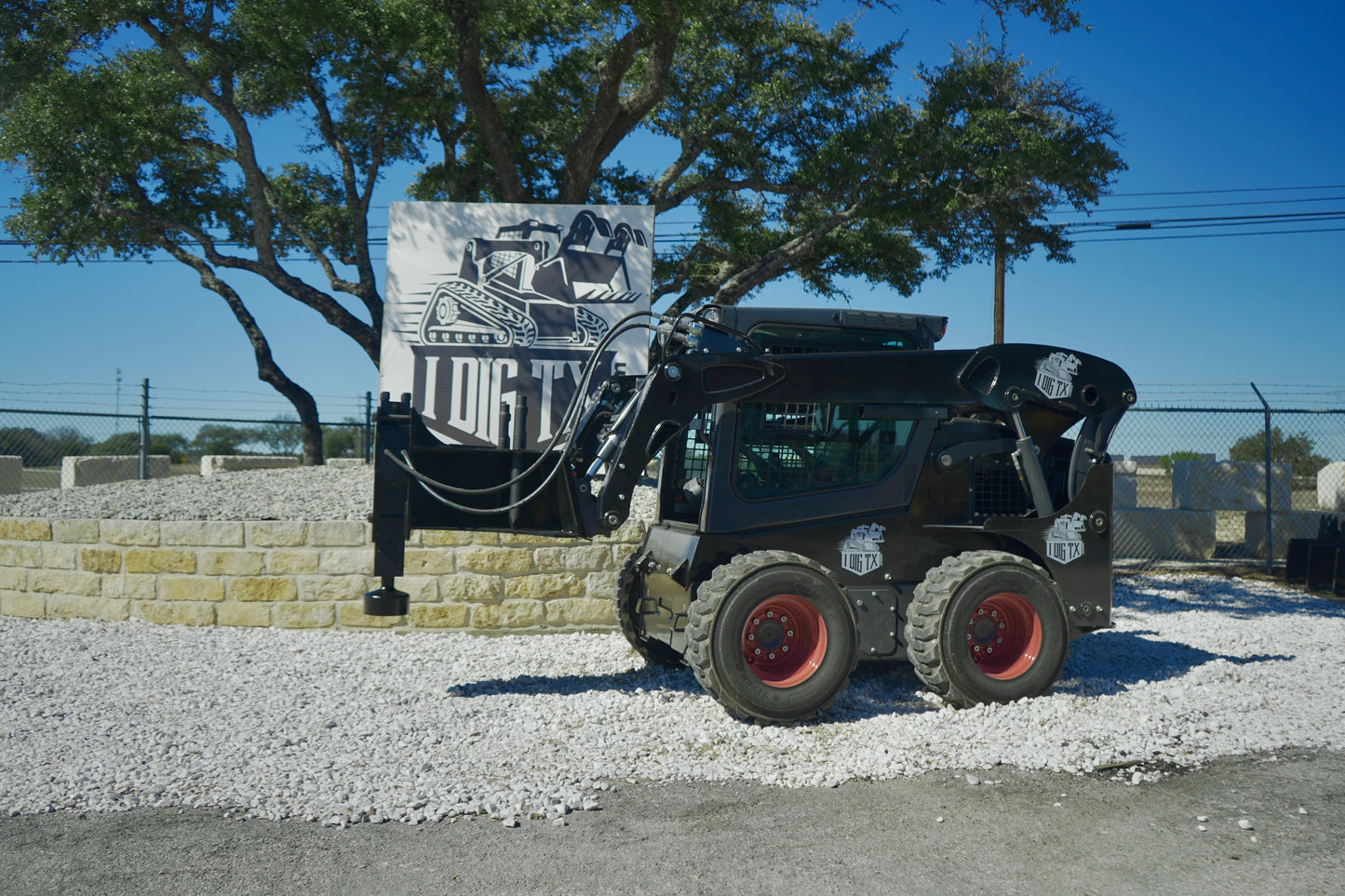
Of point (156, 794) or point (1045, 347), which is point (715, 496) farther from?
point (156, 794)

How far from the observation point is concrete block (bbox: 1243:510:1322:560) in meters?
12.7

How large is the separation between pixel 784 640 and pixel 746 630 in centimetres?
26

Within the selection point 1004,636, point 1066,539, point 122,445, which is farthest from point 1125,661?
point 122,445

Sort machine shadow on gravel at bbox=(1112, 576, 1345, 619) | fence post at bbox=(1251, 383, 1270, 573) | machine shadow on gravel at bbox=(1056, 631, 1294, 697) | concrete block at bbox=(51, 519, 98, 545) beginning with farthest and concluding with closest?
fence post at bbox=(1251, 383, 1270, 573), machine shadow on gravel at bbox=(1112, 576, 1345, 619), concrete block at bbox=(51, 519, 98, 545), machine shadow on gravel at bbox=(1056, 631, 1294, 697)

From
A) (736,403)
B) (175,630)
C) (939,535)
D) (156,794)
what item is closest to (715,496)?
(736,403)

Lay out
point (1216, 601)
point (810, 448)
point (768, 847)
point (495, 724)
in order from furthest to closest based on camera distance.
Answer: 1. point (1216, 601)
2. point (810, 448)
3. point (495, 724)
4. point (768, 847)

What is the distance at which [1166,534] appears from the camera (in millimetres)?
12797

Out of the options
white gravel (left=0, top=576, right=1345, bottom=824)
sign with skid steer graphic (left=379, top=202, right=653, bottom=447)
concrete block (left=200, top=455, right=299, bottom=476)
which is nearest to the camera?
white gravel (left=0, top=576, right=1345, bottom=824)

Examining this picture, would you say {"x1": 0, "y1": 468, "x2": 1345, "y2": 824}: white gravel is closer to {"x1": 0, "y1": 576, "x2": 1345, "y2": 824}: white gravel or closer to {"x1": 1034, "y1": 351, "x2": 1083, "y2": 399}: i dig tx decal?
{"x1": 0, "y1": 576, "x2": 1345, "y2": 824}: white gravel

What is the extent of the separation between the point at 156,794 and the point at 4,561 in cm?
571

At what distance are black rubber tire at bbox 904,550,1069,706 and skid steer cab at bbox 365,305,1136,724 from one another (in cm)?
1

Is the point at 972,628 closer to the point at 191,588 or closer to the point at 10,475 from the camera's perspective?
the point at 191,588

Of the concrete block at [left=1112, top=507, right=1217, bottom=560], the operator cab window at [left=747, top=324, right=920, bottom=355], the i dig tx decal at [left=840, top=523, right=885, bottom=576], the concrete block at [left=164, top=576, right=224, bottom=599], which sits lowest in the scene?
the concrete block at [left=164, top=576, right=224, bottom=599]

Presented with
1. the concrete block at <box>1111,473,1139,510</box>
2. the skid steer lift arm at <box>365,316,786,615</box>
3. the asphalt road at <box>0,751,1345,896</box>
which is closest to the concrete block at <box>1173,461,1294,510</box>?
the concrete block at <box>1111,473,1139,510</box>
